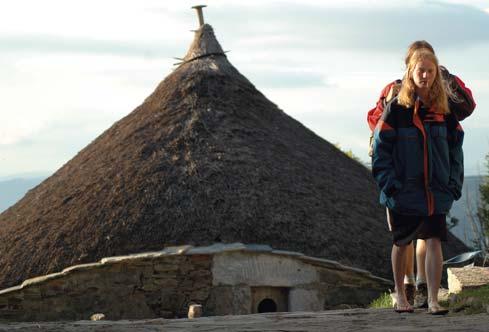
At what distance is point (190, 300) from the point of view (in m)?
14.3

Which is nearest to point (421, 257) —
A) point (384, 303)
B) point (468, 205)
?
point (384, 303)

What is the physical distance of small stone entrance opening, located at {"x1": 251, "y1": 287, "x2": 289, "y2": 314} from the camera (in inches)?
573

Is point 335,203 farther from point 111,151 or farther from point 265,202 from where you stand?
point 111,151

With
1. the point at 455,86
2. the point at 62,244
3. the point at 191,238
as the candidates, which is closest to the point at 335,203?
the point at 191,238

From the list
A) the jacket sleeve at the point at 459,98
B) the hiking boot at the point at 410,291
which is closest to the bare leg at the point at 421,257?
the hiking boot at the point at 410,291

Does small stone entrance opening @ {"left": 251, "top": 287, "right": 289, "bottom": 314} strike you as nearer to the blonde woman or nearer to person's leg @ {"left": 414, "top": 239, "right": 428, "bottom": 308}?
person's leg @ {"left": 414, "top": 239, "right": 428, "bottom": 308}

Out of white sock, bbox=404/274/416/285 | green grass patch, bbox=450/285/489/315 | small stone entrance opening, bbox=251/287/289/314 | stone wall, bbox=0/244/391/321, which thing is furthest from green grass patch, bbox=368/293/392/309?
small stone entrance opening, bbox=251/287/289/314

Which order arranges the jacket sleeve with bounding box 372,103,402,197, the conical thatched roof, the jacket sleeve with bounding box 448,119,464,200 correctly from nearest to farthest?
the jacket sleeve with bounding box 372,103,402,197
the jacket sleeve with bounding box 448,119,464,200
the conical thatched roof

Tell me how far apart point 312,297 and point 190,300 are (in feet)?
5.33

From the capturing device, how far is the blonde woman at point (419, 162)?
6785mm

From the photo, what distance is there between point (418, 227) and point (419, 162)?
0.41 metres

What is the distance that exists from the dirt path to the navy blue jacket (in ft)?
2.30

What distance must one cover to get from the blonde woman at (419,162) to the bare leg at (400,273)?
118 mm

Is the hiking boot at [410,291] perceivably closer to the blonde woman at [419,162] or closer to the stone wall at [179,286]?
the blonde woman at [419,162]
